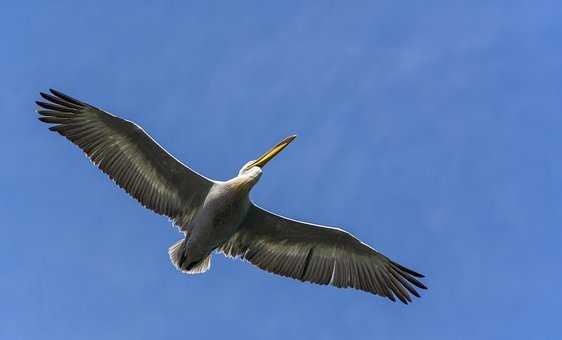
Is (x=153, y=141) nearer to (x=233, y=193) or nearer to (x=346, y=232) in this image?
(x=233, y=193)

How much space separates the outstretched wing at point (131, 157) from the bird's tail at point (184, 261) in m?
0.39

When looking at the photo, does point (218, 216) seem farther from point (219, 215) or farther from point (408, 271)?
point (408, 271)

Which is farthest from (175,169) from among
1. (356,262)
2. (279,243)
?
(356,262)

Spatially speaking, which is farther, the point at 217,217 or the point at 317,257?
the point at 317,257

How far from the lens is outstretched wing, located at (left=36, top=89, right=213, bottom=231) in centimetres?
2019

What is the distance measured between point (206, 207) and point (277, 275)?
205 cm

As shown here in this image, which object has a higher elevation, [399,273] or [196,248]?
[399,273]

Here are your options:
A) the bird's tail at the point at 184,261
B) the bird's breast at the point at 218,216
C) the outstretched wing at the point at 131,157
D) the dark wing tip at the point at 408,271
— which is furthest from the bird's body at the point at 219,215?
the dark wing tip at the point at 408,271

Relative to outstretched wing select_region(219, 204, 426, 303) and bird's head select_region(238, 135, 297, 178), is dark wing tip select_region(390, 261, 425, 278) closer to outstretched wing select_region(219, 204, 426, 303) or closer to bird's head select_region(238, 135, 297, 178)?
outstretched wing select_region(219, 204, 426, 303)

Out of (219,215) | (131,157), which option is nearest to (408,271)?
(219,215)

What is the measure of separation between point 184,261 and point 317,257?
241cm

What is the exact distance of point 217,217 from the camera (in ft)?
65.1

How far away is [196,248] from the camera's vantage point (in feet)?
66.0

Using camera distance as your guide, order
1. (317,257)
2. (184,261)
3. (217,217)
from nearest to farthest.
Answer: (217,217), (184,261), (317,257)
